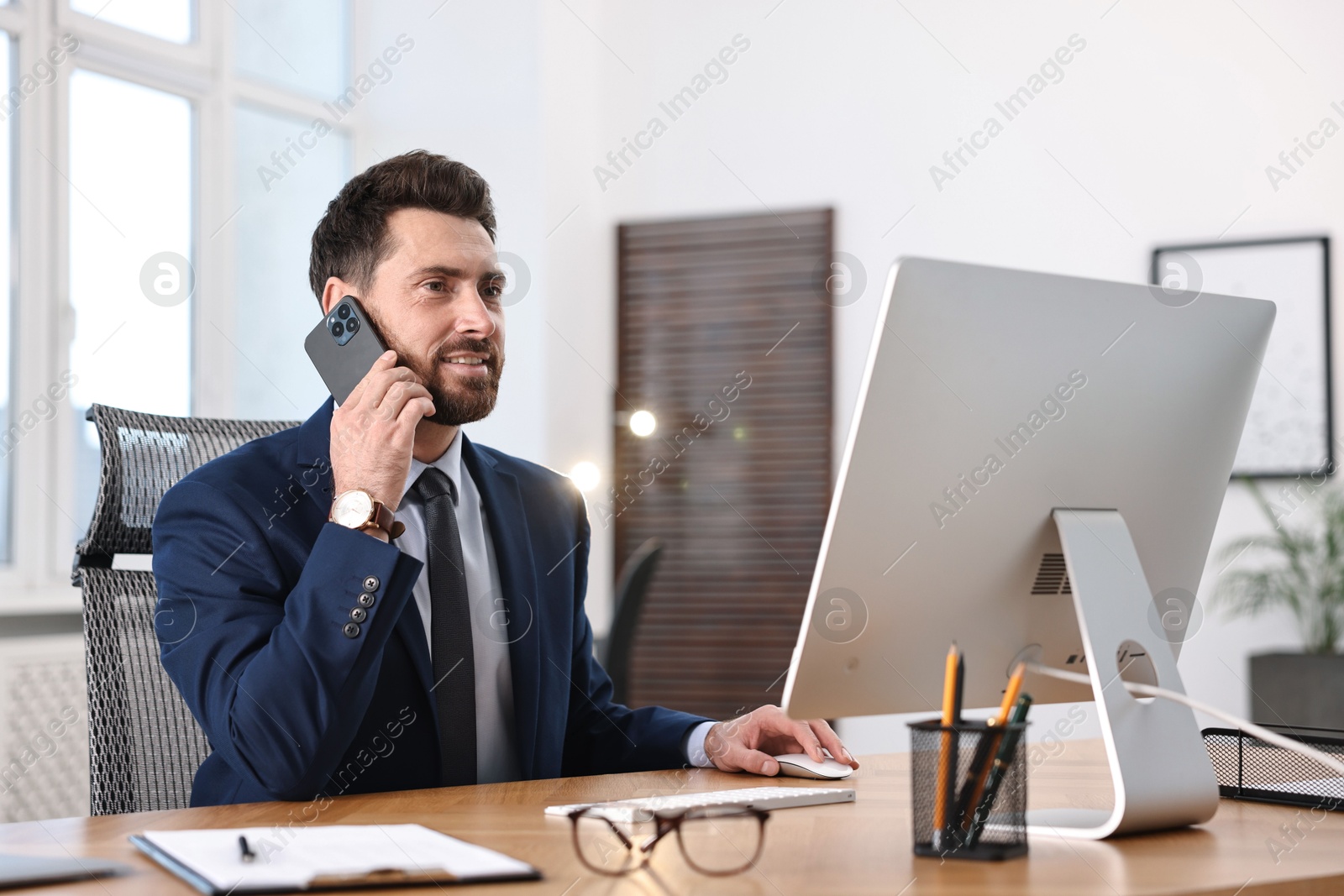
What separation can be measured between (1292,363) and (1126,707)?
367 cm

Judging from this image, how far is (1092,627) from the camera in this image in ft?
3.79

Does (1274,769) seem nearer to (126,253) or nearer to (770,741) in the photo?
(770,741)

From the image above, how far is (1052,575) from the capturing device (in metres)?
1.18

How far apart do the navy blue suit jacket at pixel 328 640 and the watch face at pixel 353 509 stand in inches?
1.6

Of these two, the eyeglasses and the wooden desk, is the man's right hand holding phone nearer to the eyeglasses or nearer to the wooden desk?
the wooden desk

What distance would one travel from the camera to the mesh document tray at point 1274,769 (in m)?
1.27

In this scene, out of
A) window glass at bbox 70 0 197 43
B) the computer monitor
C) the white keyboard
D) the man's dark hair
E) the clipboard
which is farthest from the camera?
window glass at bbox 70 0 197 43

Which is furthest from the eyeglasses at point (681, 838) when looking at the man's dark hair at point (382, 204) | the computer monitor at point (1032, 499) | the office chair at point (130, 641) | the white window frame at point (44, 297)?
the white window frame at point (44, 297)

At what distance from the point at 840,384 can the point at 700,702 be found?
1.41 m

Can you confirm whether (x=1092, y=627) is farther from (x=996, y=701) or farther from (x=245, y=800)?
(x=245, y=800)

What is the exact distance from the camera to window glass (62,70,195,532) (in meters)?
3.98

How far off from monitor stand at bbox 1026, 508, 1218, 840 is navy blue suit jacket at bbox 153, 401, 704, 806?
61 centimetres

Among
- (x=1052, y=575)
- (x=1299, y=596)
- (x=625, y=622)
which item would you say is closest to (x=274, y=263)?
(x=625, y=622)

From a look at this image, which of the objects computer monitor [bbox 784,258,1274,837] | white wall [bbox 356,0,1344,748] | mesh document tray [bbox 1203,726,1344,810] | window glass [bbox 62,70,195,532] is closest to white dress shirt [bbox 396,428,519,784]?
computer monitor [bbox 784,258,1274,837]
